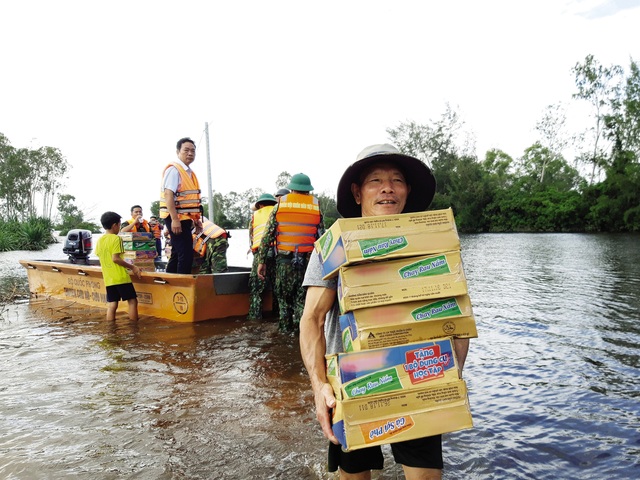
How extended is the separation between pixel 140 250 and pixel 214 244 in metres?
1.40

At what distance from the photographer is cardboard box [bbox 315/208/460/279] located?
1.84 meters

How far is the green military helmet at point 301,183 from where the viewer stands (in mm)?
6652

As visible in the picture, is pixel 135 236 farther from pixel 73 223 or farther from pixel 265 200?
pixel 73 223

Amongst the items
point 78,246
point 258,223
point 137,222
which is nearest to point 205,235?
point 258,223

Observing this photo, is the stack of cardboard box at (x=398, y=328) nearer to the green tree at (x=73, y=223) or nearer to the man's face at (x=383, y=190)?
the man's face at (x=383, y=190)

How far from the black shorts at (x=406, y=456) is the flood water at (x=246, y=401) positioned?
114 cm

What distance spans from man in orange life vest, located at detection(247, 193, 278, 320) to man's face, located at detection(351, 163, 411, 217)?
495cm

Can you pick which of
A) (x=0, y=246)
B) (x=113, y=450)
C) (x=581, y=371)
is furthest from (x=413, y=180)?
(x=0, y=246)

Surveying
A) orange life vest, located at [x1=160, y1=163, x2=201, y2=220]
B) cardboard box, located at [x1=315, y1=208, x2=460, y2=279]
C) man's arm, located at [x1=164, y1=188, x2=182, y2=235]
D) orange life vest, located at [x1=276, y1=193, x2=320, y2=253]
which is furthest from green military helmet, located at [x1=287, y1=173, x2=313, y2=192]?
cardboard box, located at [x1=315, y1=208, x2=460, y2=279]

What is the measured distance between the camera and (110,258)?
7.74 meters

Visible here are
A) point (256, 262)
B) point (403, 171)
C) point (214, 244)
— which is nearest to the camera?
point (403, 171)

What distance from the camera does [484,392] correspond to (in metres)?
4.79

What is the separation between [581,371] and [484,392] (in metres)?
1.37

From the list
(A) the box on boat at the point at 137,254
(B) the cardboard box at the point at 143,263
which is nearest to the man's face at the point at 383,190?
(B) the cardboard box at the point at 143,263
